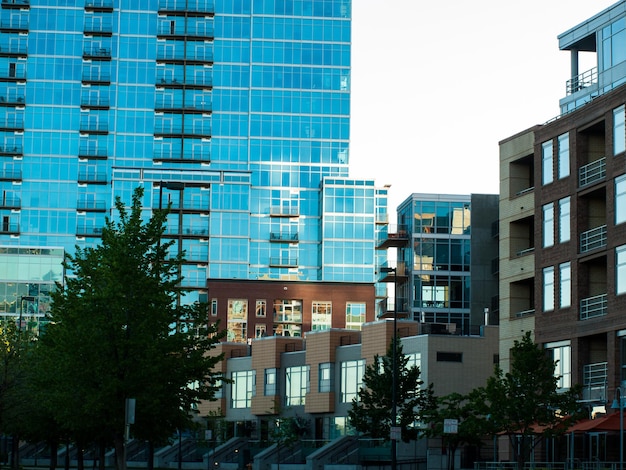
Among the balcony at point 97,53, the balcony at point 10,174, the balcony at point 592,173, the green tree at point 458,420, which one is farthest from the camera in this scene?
Result: the balcony at point 97,53

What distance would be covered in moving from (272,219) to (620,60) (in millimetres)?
105793

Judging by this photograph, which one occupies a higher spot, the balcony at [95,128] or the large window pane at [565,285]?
the balcony at [95,128]

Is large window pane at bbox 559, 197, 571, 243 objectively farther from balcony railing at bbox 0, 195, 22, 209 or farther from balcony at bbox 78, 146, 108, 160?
balcony railing at bbox 0, 195, 22, 209

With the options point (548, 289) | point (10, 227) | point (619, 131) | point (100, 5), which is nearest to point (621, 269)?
point (619, 131)

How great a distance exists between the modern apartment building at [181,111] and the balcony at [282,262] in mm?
193

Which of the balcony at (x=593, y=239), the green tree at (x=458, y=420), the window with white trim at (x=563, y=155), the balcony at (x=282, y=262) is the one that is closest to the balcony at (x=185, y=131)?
the balcony at (x=282, y=262)

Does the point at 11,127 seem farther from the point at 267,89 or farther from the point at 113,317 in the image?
the point at 113,317

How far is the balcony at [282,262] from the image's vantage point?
544 ft

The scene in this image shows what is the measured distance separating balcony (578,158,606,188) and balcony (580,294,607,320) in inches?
224

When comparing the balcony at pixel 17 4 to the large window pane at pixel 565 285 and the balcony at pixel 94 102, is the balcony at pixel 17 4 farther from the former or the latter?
the large window pane at pixel 565 285

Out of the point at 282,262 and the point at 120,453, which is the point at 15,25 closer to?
the point at 282,262

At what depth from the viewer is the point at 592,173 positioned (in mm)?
60844

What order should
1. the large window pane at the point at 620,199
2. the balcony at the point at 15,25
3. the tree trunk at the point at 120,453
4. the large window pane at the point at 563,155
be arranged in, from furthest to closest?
the balcony at the point at 15,25
the large window pane at the point at 563,155
the large window pane at the point at 620,199
the tree trunk at the point at 120,453

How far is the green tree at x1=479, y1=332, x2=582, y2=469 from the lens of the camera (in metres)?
52.8
